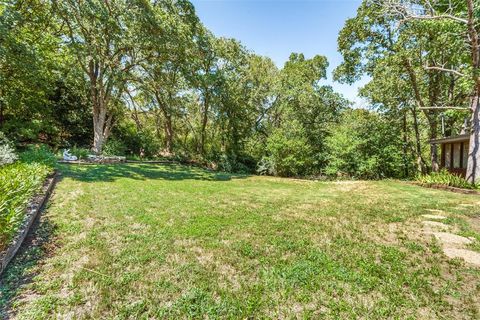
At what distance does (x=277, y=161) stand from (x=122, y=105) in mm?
13305

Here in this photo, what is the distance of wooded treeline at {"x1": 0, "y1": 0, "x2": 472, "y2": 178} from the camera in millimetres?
11188

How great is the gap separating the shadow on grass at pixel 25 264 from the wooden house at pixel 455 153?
1427 cm

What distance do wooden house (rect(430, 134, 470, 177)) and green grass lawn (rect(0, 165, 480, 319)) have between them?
750cm

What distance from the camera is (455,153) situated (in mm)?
11641

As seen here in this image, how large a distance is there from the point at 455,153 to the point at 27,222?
1633cm

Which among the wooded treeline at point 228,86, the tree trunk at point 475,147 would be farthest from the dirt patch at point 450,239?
the wooded treeline at point 228,86

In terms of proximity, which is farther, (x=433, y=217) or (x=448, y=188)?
(x=448, y=188)

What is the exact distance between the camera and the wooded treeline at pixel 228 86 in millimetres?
11188

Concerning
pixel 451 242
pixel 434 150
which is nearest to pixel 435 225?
pixel 451 242

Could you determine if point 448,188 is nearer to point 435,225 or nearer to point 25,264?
point 435,225

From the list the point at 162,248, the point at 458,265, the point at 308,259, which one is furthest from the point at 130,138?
the point at 458,265

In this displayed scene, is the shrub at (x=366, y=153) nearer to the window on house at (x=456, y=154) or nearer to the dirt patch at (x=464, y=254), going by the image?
the window on house at (x=456, y=154)

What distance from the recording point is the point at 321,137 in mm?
15336

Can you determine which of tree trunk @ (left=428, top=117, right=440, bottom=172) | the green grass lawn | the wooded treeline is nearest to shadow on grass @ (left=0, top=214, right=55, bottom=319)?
the green grass lawn
